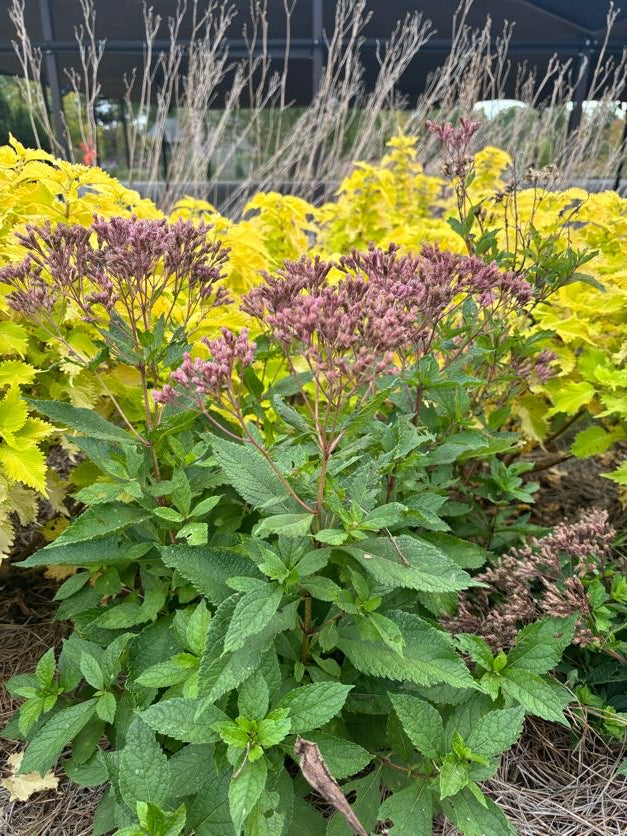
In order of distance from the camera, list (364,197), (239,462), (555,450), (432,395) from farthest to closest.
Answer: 1. (364,197)
2. (555,450)
3. (432,395)
4. (239,462)

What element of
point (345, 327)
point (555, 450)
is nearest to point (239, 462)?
point (345, 327)

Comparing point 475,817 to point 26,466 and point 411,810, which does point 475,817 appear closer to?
point 411,810

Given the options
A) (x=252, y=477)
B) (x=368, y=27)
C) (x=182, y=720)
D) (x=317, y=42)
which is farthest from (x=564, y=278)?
(x=368, y=27)

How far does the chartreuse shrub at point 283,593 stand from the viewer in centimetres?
96

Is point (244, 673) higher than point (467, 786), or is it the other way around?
point (244, 673)

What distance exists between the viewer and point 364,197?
9.80 feet

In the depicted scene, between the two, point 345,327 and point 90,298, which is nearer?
point 345,327

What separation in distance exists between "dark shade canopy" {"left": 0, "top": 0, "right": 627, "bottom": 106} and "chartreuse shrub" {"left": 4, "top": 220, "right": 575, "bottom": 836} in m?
6.34

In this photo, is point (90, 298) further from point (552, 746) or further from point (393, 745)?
point (552, 746)

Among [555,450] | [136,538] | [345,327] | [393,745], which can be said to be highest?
[345,327]

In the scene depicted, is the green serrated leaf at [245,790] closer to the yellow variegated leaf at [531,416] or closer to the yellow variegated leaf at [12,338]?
the yellow variegated leaf at [12,338]

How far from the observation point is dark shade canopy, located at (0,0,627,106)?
6.95m

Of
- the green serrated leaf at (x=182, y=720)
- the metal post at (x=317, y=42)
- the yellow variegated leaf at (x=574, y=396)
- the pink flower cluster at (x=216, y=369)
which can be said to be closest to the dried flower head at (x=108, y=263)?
the pink flower cluster at (x=216, y=369)

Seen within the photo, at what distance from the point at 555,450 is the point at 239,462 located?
177cm
